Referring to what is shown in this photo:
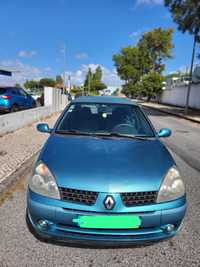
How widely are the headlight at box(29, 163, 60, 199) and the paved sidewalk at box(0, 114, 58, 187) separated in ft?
6.85

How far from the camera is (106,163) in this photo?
2.85 metres

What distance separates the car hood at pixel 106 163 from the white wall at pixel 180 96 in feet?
90.7

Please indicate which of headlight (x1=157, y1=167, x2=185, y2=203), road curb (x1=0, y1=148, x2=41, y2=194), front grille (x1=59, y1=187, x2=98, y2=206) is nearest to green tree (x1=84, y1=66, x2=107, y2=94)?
road curb (x1=0, y1=148, x2=41, y2=194)

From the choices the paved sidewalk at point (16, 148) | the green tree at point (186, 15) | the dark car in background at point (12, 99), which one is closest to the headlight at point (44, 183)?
the paved sidewalk at point (16, 148)

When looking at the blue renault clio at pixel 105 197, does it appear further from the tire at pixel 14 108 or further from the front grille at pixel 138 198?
the tire at pixel 14 108

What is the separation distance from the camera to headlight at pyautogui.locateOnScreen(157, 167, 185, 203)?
2652 millimetres

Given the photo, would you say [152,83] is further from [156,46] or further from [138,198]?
[138,198]

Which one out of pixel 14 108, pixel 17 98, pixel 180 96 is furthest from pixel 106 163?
pixel 180 96

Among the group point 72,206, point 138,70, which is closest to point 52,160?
point 72,206

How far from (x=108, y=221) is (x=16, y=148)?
17.9 feet

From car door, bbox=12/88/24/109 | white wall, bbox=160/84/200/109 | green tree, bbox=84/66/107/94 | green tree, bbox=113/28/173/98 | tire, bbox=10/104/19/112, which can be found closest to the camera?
tire, bbox=10/104/19/112

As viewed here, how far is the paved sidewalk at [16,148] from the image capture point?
5.53m

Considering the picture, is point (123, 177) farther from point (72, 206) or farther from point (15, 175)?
point (15, 175)

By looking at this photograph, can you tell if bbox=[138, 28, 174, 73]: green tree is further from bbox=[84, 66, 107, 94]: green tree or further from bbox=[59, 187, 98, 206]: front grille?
bbox=[59, 187, 98, 206]: front grille
